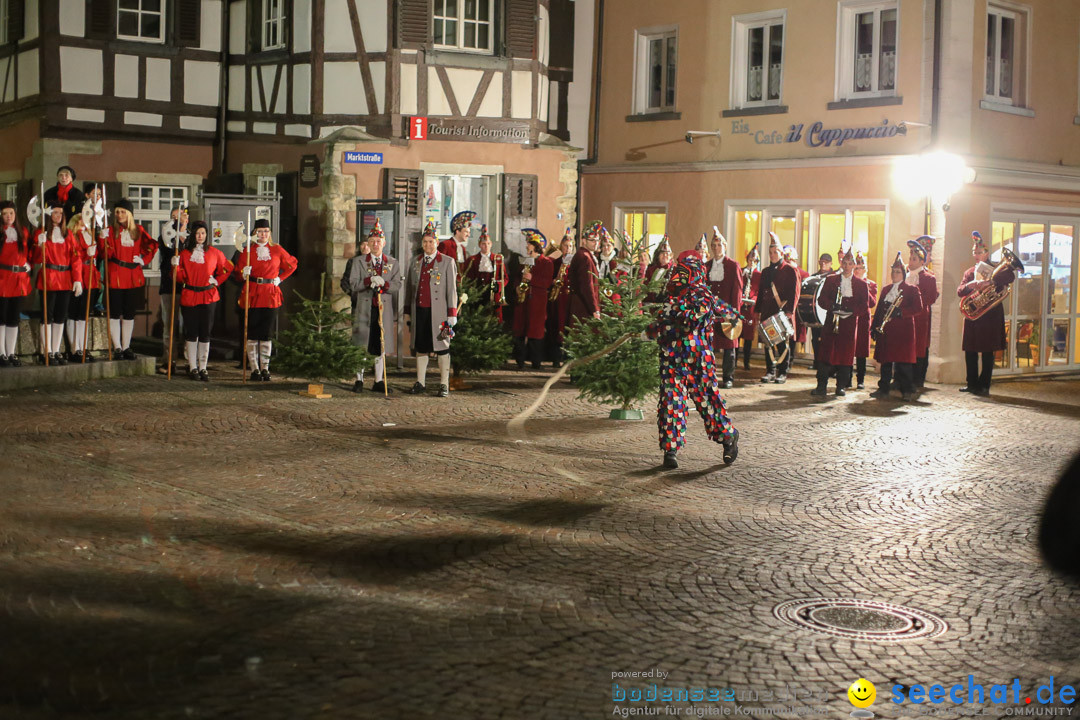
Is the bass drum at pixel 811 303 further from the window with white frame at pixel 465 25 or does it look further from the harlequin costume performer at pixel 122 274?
the harlequin costume performer at pixel 122 274

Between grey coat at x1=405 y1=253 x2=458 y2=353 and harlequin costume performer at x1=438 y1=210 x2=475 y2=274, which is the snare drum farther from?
grey coat at x1=405 y1=253 x2=458 y2=353

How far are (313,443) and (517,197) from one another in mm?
10363

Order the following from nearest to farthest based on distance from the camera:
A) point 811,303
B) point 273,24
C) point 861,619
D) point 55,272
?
point 861,619 < point 55,272 < point 811,303 < point 273,24

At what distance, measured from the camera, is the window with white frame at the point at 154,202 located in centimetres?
2206

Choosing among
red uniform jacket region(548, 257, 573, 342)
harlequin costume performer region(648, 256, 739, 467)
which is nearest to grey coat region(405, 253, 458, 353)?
red uniform jacket region(548, 257, 573, 342)

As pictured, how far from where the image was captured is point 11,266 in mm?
14883

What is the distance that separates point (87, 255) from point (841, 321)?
9.35 metres

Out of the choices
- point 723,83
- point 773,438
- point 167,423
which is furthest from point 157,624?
point 723,83

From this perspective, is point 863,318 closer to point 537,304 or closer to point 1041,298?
point 537,304

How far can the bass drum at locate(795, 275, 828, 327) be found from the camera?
668 inches

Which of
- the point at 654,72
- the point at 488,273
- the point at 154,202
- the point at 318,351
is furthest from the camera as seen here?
the point at 654,72

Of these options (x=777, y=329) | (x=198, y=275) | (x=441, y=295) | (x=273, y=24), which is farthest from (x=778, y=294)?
(x=273, y=24)

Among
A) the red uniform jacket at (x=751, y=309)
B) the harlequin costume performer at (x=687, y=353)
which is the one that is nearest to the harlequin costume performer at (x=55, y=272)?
the harlequin costume performer at (x=687, y=353)

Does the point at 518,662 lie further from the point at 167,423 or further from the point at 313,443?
the point at 167,423
